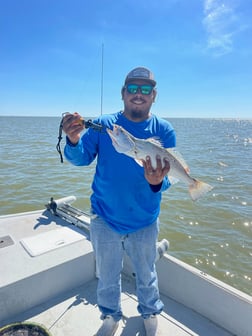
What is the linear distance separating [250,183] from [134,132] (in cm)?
1121

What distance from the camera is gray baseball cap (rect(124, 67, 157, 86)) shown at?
2762 mm

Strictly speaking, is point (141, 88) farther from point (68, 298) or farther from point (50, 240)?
point (68, 298)

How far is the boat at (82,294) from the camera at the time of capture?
3029 mm

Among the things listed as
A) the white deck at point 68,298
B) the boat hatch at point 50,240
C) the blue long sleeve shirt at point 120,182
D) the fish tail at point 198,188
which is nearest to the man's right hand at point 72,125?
the blue long sleeve shirt at point 120,182

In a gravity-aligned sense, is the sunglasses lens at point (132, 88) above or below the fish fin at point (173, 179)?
above

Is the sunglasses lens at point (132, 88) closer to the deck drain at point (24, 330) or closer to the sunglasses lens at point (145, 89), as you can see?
the sunglasses lens at point (145, 89)

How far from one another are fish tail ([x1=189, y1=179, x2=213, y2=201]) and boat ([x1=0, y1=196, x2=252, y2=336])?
111 cm

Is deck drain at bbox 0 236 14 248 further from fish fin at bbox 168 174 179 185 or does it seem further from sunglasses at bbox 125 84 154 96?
sunglasses at bbox 125 84 154 96

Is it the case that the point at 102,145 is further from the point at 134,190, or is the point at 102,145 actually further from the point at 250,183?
the point at 250,183

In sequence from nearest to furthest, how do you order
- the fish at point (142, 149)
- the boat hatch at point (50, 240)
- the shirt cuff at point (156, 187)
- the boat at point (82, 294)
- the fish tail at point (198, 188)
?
1. the fish at point (142, 149)
2. the shirt cuff at point (156, 187)
3. the fish tail at point (198, 188)
4. the boat at point (82, 294)
5. the boat hatch at point (50, 240)

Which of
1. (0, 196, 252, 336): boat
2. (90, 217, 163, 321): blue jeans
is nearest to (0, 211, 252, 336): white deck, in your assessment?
(0, 196, 252, 336): boat

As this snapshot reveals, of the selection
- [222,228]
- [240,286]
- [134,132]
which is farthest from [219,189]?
[134,132]

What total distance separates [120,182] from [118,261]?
837 millimetres

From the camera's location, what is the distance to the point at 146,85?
9.07ft
